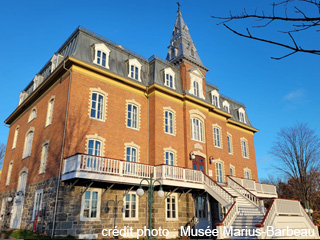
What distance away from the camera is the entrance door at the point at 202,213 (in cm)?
2036

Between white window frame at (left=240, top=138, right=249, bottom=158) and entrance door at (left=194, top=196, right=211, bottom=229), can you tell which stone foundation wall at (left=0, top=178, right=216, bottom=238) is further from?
white window frame at (left=240, top=138, right=249, bottom=158)

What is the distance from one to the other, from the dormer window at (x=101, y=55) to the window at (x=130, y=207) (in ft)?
31.5

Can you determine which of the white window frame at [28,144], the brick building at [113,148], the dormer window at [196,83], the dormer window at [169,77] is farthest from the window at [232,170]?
the white window frame at [28,144]

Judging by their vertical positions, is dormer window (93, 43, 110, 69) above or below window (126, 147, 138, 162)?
above

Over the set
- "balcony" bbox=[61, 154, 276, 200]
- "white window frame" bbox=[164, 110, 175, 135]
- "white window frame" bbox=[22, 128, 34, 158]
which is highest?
"white window frame" bbox=[164, 110, 175, 135]

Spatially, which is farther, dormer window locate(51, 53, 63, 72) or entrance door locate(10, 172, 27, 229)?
dormer window locate(51, 53, 63, 72)

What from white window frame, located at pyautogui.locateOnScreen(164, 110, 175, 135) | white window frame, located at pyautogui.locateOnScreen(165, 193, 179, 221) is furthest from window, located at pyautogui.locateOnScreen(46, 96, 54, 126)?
white window frame, located at pyautogui.locateOnScreen(165, 193, 179, 221)

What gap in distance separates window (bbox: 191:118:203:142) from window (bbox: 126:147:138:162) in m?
5.91

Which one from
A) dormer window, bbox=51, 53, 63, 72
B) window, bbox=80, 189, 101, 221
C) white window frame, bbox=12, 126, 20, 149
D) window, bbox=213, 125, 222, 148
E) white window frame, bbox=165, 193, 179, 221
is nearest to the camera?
window, bbox=80, 189, 101, 221

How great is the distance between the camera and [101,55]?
19.6 m

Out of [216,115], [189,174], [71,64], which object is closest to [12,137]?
[71,64]

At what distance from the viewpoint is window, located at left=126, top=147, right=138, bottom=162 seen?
19172 millimetres

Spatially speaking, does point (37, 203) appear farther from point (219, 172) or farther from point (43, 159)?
point (219, 172)

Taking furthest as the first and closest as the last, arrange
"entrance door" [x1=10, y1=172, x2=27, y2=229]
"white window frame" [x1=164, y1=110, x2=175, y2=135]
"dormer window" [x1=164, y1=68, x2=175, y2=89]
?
"dormer window" [x1=164, y1=68, x2=175, y2=89]
"white window frame" [x1=164, y1=110, x2=175, y2=135]
"entrance door" [x1=10, y1=172, x2=27, y2=229]
